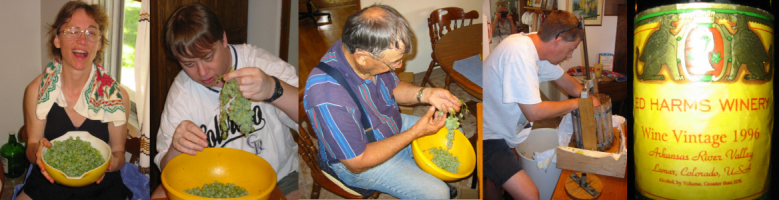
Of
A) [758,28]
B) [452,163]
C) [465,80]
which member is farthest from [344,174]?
[758,28]

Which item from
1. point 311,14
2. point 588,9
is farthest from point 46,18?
point 588,9

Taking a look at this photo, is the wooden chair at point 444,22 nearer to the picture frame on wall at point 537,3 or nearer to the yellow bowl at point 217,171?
the picture frame on wall at point 537,3

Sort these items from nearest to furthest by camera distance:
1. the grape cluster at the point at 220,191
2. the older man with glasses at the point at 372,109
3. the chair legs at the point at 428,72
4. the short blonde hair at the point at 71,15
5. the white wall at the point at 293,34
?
the older man with glasses at the point at 372,109 → the chair legs at the point at 428,72 → the white wall at the point at 293,34 → the grape cluster at the point at 220,191 → the short blonde hair at the point at 71,15

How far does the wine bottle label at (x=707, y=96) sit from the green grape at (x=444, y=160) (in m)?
0.49

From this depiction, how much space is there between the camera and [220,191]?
1371 mm

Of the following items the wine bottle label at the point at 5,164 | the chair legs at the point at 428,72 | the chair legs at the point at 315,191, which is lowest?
the wine bottle label at the point at 5,164

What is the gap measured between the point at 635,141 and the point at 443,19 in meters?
0.61

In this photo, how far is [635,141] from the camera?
1175 millimetres

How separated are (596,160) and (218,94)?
3.63 feet

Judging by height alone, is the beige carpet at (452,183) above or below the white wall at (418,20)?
below

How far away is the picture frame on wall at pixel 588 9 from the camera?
1.26 m

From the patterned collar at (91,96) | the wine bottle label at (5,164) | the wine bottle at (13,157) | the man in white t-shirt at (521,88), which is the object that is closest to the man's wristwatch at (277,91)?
the man in white t-shirt at (521,88)

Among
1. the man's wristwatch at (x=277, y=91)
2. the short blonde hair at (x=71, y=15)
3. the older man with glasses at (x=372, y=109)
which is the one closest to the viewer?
the older man with glasses at (x=372, y=109)

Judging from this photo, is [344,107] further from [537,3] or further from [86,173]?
[86,173]
